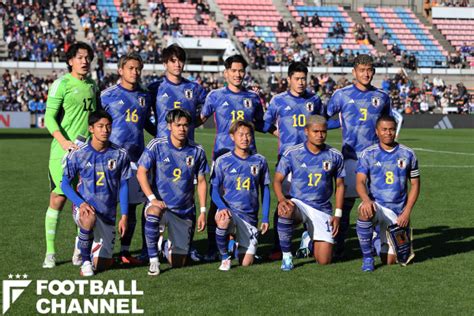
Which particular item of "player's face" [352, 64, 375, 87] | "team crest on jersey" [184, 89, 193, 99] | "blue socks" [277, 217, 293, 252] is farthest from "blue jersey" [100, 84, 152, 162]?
"player's face" [352, 64, 375, 87]

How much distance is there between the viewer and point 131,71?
8.06 metres

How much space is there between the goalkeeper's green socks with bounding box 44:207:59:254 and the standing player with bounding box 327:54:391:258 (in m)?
2.97

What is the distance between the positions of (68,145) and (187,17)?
4156cm

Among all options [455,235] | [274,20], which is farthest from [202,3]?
[455,235]

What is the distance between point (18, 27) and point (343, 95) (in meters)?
35.5

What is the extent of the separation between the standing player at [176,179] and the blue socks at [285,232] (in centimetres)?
78

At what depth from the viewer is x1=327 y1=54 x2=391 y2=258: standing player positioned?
8516mm

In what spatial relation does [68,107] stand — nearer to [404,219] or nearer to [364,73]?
[364,73]

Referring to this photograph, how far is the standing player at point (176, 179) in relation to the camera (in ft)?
25.4

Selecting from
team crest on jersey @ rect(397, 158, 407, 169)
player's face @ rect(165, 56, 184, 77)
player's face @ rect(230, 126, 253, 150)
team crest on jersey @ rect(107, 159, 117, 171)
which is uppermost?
player's face @ rect(165, 56, 184, 77)

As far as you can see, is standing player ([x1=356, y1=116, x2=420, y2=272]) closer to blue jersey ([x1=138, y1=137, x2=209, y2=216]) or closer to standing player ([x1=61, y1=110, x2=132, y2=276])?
blue jersey ([x1=138, y1=137, x2=209, y2=216])

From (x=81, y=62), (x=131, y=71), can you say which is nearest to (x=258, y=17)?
(x=131, y=71)

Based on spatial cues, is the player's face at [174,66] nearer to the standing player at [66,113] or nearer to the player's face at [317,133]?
the standing player at [66,113]

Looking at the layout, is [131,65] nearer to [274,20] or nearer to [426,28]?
[274,20]
